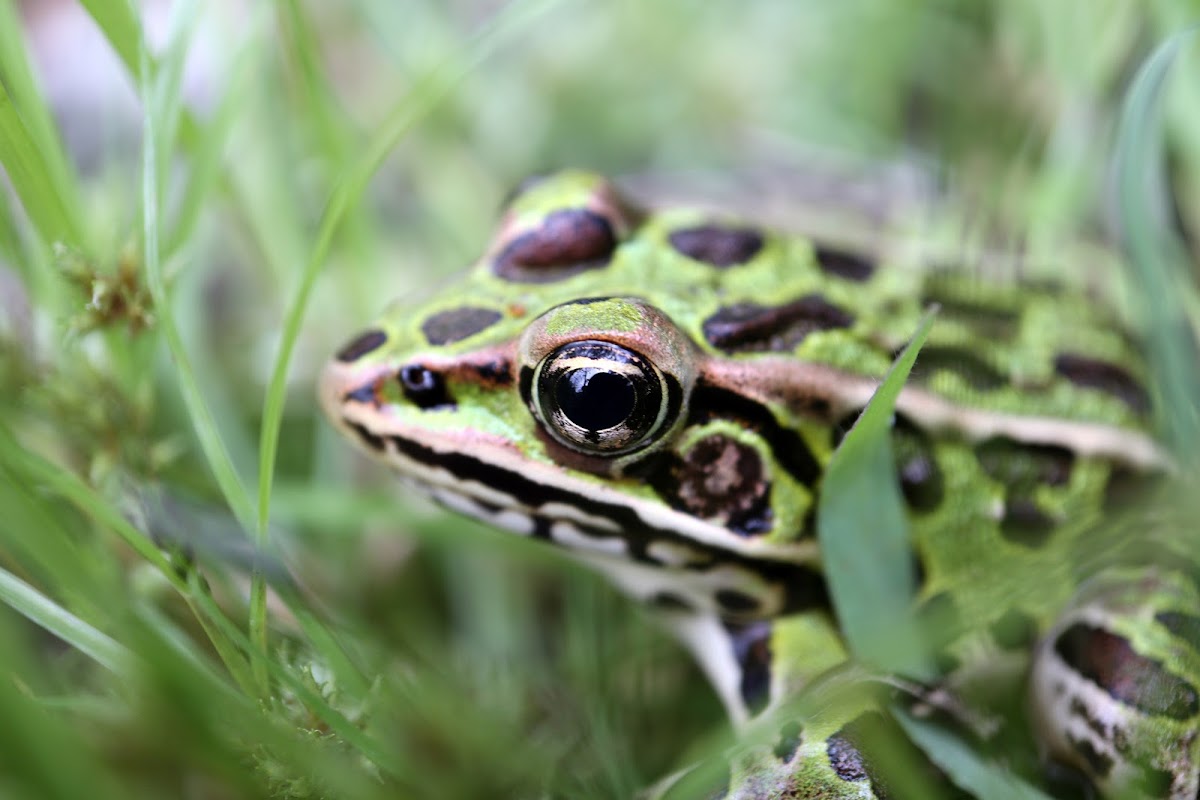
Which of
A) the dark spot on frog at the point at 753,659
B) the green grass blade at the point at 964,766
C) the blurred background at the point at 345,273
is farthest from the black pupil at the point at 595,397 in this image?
the green grass blade at the point at 964,766

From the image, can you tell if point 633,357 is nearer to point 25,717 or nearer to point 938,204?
point 25,717

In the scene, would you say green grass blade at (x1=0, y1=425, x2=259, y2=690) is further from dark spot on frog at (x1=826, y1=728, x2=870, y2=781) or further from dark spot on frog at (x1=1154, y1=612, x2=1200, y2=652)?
dark spot on frog at (x1=1154, y1=612, x2=1200, y2=652)

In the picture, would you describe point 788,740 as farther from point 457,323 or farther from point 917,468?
point 457,323

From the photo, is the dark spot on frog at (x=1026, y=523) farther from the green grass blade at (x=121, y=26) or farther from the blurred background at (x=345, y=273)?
the green grass blade at (x=121, y=26)

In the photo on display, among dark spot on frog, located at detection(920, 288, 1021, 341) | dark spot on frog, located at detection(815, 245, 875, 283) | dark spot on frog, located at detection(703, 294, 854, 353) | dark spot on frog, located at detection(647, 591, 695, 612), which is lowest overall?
dark spot on frog, located at detection(647, 591, 695, 612)

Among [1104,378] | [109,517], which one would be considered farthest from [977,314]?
[109,517]

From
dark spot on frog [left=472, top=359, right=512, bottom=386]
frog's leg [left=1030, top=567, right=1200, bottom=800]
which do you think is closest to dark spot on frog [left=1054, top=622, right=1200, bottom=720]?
frog's leg [left=1030, top=567, right=1200, bottom=800]

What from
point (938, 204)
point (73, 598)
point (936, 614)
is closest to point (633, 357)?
point (936, 614)
